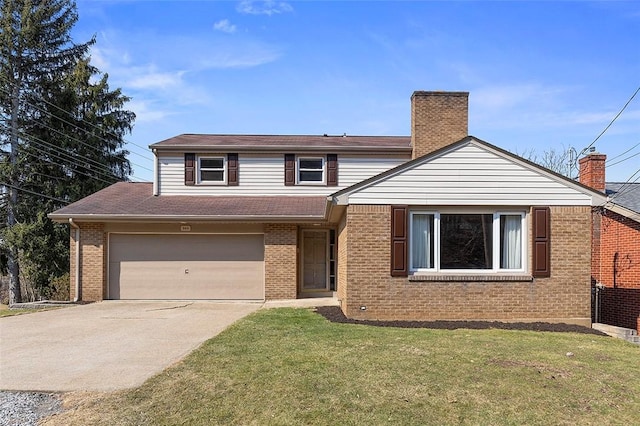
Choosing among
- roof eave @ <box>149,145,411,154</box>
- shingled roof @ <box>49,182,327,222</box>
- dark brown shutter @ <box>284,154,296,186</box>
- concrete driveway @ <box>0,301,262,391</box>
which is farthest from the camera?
dark brown shutter @ <box>284,154,296,186</box>

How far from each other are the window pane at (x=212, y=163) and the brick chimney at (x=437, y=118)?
7.32m

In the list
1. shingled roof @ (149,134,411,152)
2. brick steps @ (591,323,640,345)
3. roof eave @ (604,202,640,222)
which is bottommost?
brick steps @ (591,323,640,345)

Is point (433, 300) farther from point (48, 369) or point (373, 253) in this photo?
point (48, 369)

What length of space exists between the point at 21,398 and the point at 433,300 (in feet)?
25.8

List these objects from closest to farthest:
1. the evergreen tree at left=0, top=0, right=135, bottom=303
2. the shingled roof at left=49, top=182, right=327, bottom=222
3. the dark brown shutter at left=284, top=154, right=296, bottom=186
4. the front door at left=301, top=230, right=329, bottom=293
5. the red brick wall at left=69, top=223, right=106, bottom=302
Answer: the shingled roof at left=49, top=182, right=327, bottom=222
the red brick wall at left=69, top=223, right=106, bottom=302
the front door at left=301, top=230, right=329, bottom=293
the dark brown shutter at left=284, top=154, right=296, bottom=186
the evergreen tree at left=0, top=0, right=135, bottom=303

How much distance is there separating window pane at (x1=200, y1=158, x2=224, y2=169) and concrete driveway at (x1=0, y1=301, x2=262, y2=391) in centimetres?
604

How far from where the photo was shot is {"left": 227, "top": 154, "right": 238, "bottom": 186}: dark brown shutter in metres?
18.4

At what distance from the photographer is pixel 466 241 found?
11.0m

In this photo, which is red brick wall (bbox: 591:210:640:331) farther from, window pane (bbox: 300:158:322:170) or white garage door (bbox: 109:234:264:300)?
white garage door (bbox: 109:234:264:300)

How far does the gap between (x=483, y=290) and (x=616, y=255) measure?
6.08 m

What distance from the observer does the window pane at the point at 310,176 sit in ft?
61.1

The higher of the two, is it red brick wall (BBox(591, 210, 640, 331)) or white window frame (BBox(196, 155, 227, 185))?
white window frame (BBox(196, 155, 227, 185))

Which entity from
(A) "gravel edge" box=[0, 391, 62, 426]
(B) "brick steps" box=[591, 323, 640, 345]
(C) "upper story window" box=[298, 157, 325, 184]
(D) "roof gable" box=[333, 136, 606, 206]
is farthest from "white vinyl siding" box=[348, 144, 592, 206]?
(C) "upper story window" box=[298, 157, 325, 184]

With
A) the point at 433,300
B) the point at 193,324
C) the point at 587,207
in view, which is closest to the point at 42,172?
the point at 193,324
